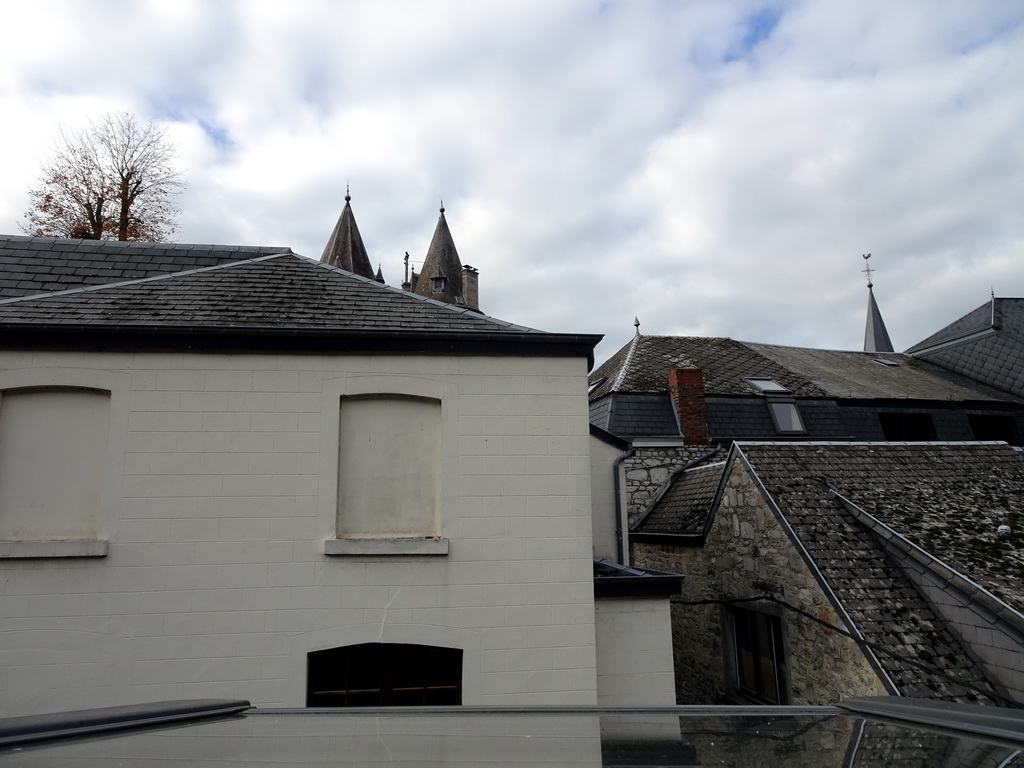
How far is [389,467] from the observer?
19.9 ft

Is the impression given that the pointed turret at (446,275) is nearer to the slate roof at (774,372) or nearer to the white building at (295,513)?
the slate roof at (774,372)

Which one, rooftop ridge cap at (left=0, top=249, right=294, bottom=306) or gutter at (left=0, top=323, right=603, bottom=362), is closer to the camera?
gutter at (left=0, top=323, right=603, bottom=362)

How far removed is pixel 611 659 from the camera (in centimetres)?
632

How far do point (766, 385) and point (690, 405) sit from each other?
3069mm

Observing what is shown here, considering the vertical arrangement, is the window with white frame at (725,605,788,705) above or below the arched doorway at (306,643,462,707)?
below

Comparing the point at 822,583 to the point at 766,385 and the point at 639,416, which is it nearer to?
the point at 639,416

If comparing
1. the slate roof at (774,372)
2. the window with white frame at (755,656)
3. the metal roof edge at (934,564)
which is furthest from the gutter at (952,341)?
the window with white frame at (755,656)

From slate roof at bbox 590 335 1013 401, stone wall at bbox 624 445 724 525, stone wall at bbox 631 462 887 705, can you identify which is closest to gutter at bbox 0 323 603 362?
→ stone wall at bbox 631 462 887 705

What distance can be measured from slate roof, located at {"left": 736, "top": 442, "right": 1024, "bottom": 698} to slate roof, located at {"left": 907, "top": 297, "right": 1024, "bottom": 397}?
14406 millimetres

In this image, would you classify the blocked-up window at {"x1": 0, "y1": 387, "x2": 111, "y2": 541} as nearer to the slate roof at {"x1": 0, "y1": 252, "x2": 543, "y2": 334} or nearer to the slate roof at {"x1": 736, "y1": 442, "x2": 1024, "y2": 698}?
the slate roof at {"x1": 0, "y1": 252, "x2": 543, "y2": 334}

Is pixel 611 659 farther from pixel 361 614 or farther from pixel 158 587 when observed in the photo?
pixel 158 587

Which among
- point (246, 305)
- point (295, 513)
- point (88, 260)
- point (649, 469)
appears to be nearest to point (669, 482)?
point (649, 469)

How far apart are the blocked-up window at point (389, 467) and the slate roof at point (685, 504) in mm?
5509

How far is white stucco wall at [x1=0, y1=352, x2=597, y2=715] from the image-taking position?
5.37 meters
